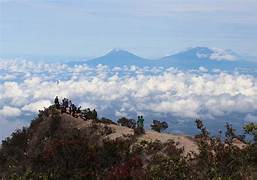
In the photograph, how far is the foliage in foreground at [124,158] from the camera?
2934 centimetres

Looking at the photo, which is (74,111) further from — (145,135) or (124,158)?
(124,158)

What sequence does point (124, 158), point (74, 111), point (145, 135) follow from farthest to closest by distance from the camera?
point (74, 111) → point (145, 135) → point (124, 158)

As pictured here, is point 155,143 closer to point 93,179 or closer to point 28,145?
point 93,179

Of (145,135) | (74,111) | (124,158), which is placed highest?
(74,111)

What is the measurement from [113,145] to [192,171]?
7.67m

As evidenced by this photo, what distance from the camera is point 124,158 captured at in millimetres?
35344

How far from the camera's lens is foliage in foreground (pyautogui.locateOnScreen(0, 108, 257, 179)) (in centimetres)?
2934

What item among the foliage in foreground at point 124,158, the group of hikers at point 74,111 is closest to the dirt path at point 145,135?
the foliage in foreground at point 124,158

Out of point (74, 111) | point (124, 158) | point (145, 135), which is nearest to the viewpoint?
point (124, 158)

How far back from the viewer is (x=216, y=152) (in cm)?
3069

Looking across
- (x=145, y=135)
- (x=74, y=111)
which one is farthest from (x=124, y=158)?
(x=74, y=111)

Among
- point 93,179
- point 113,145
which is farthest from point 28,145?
point 93,179

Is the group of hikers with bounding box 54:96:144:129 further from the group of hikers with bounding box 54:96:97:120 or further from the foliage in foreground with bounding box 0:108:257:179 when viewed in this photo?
the foliage in foreground with bounding box 0:108:257:179

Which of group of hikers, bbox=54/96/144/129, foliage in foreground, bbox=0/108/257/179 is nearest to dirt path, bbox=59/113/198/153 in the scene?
foliage in foreground, bbox=0/108/257/179
